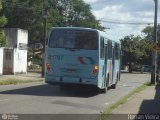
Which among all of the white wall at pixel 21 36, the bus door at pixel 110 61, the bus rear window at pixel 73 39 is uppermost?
the white wall at pixel 21 36

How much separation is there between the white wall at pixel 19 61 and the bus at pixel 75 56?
75.1 ft

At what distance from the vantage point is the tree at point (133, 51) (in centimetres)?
8644

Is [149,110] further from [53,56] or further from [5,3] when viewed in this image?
[5,3]

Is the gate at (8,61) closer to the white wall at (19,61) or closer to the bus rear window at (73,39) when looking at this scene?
the white wall at (19,61)

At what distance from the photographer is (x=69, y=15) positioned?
8712 centimetres

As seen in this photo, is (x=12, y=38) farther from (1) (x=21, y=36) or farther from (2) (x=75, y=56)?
(2) (x=75, y=56)

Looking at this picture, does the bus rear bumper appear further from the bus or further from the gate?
the gate

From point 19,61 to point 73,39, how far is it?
80.1 ft

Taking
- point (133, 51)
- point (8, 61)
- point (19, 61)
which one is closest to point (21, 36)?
point (19, 61)

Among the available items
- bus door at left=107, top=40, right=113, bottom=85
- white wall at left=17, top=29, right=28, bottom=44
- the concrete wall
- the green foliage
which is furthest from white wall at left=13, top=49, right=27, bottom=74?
the green foliage

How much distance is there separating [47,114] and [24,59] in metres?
34.0

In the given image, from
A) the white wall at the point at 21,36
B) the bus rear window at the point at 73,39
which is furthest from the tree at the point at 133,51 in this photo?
the bus rear window at the point at 73,39

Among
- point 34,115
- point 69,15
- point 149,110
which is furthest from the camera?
point 69,15

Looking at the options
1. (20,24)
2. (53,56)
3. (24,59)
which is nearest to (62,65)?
(53,56)
